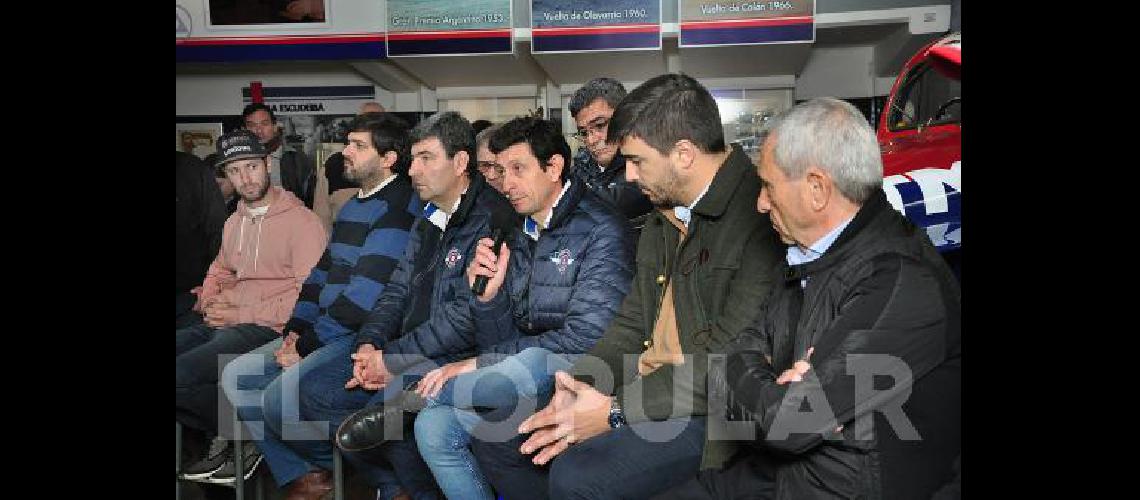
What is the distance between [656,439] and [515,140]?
1080mm

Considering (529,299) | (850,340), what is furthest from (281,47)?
(850,340)

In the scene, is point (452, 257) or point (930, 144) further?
point (930, 144)

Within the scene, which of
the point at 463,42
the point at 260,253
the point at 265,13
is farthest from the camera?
the point at 265,13

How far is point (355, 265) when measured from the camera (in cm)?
327

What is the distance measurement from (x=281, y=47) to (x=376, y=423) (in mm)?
6602

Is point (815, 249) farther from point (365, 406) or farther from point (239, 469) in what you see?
point (239, 469)

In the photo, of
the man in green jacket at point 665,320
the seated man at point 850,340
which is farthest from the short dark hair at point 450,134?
the seated man at point 850,340

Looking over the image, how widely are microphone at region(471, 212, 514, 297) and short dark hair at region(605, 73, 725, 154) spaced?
65 centimetres

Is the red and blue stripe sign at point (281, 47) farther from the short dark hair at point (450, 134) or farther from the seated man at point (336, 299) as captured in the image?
the short dark hair at point (450, 134)

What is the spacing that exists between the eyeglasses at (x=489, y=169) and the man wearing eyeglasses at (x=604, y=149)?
38 centimetres
